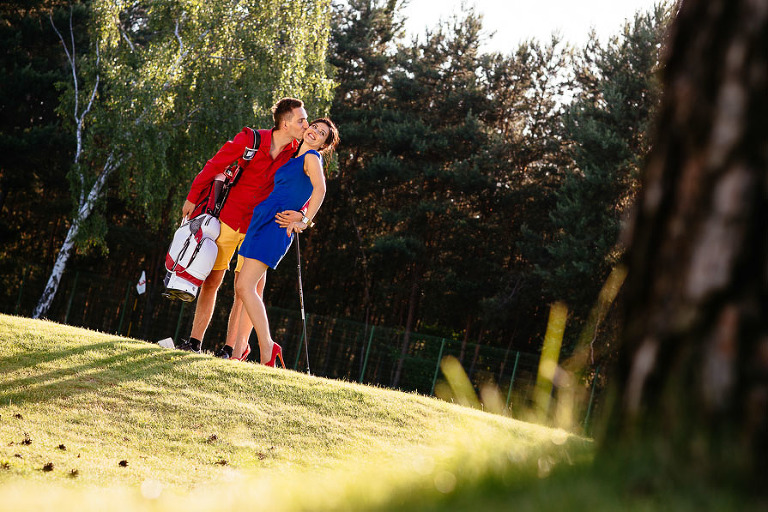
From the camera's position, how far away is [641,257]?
195 cm

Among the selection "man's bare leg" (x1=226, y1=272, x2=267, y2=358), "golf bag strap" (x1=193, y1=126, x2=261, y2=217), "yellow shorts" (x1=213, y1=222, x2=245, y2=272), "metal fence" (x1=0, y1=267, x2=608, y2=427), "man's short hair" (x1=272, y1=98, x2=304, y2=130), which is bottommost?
"metal fence" (x1=0, y1=267, x2=608, y2=427)

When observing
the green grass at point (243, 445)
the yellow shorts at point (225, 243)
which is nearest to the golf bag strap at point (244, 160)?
the yellow shorts at point (225, 243)

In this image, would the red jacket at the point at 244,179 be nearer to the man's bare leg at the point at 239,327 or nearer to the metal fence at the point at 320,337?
the man's bare leg at the point at 239,327

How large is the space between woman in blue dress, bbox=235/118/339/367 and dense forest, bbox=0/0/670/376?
39.5ft

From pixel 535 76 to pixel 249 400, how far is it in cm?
2594

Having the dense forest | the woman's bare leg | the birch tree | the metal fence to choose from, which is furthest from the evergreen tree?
the woman's bare leg

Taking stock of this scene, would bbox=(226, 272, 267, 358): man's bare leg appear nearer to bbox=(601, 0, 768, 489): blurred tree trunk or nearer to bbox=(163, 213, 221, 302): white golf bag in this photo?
bbox=(163, 213, 221, 302): white golf bag

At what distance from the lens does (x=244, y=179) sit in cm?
743

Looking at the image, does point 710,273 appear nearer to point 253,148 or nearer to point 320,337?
point 253,148

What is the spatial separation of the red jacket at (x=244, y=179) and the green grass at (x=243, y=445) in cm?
140

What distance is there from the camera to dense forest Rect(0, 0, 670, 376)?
20.2 meters

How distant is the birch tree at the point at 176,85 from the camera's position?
1912 centimetres

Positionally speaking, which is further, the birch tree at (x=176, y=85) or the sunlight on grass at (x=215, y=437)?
the birch tree at (x=176, y=85)

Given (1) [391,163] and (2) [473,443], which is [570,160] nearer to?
(1) [391,163]
